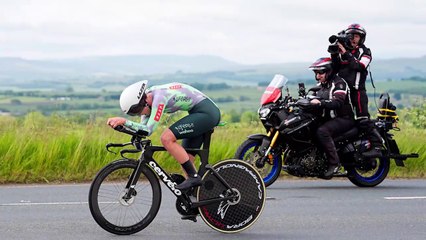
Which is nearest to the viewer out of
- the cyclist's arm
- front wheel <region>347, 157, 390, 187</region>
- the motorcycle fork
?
the cyclist's arm

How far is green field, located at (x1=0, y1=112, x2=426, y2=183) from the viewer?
46.2 ft

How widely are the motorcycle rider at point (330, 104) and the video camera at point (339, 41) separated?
0.15 metres

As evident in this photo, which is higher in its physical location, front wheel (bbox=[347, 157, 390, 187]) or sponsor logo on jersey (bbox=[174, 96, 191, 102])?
→ sponsor logo on jersey (bbox=[174, 96, 191, 102])

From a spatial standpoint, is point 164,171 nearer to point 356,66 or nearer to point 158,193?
point 158,193

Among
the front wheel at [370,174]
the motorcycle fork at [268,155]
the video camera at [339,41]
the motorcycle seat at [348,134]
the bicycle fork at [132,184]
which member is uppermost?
the video camera at [339,41]

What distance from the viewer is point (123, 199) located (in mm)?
8875

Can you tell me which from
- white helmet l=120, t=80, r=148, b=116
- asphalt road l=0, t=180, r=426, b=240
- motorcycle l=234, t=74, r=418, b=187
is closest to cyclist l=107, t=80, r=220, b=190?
white helmet l=120, t=80, r=148, b=116

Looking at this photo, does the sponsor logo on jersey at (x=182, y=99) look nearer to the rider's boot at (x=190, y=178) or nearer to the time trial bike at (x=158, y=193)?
the time trial bike at (x=158, y=193)

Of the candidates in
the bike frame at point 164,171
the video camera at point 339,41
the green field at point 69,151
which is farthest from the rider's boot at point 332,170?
the bike frame at point 164,171

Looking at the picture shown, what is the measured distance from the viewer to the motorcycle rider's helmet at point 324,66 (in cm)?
1288

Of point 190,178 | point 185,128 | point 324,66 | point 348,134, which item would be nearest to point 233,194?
point 190,178

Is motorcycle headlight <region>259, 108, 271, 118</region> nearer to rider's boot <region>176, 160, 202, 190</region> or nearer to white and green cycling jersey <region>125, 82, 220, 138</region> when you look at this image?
white and green cycling jersey <region>125, 82, 220, 138</region>

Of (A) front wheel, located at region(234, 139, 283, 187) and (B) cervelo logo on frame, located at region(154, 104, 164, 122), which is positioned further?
(A) front wheel, located at region(234, 139, 283, 187)

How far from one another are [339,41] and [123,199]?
5.24m
